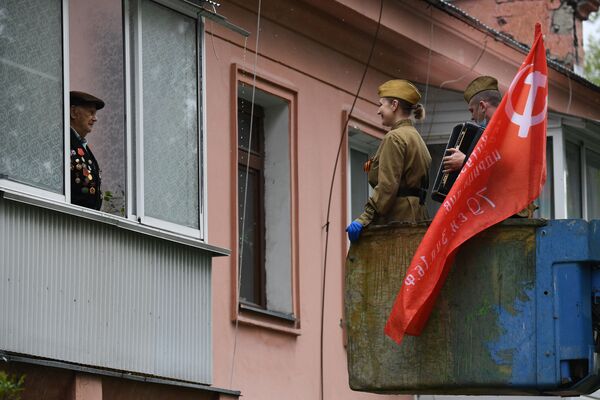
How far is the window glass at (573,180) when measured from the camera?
873 inches

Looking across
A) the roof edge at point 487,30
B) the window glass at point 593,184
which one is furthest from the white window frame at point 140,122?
the window glass at point 593,184

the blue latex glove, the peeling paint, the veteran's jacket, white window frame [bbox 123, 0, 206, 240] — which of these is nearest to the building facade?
white window frame [bbox 123, 0, 206, 240]

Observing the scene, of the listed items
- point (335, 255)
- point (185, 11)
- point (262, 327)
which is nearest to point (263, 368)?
point (262, 327)

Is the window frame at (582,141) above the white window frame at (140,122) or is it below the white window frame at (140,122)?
above

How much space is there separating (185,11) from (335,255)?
465 centimetres

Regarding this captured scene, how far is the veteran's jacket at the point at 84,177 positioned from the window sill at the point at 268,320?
11.4 ft

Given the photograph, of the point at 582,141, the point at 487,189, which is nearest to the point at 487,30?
the point at 582,141

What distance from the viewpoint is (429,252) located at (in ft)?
40.1

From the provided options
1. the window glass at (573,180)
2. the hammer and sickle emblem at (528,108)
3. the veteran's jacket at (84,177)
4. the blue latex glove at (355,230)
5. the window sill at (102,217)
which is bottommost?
the blue latex glove at (355,230)

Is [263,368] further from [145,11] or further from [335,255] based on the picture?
[145,11]

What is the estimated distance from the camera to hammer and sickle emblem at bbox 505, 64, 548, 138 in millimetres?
12648

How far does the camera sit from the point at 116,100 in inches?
597

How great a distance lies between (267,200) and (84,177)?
16.2 ft

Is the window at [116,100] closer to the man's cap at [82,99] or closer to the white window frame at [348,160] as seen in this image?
the man's cap at [82,99]
